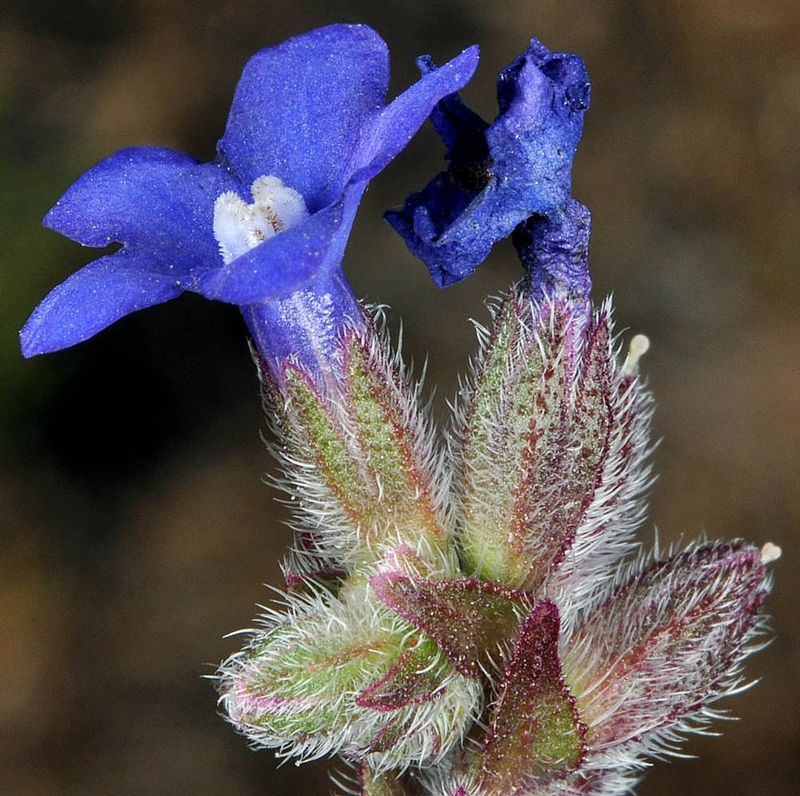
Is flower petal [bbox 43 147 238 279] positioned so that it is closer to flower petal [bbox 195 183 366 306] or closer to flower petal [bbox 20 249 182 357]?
flower petal [bbox 20 249 182 357]

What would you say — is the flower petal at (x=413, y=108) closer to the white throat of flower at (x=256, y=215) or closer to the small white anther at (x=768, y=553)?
the white throat of flower at (x=256, y=215)

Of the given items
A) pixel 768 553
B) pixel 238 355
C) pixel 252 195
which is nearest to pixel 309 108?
pixel 252 195

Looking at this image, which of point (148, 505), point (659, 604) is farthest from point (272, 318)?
point (148, 505)

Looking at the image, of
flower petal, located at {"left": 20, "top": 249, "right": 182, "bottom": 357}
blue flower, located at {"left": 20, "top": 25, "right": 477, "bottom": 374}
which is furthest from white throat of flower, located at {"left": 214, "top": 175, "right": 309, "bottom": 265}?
flower petal, located at {"left": 20, "top": 249, "right": 182, "bottom": 357}

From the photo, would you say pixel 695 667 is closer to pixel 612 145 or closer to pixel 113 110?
pixel 612 145

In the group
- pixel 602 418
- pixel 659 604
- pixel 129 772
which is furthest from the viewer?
pixel 129 772
